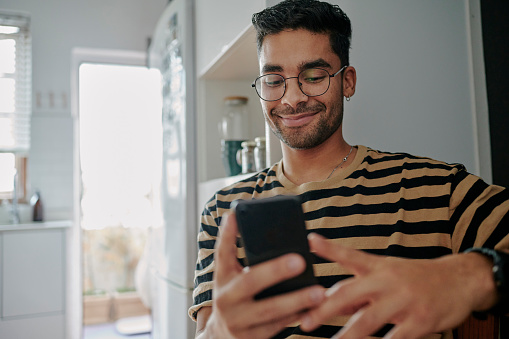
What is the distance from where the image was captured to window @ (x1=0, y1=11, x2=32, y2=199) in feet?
9.58

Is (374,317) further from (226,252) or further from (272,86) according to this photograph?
(272,86)

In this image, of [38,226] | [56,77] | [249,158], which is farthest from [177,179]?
[56,77]

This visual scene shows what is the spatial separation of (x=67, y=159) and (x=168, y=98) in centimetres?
114

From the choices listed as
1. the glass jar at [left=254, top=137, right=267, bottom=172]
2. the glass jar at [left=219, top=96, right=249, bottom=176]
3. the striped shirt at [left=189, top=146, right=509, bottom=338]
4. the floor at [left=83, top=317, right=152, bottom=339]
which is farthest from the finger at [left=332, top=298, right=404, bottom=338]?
the floor at [left=83, top=317, right=152, bottom=339]

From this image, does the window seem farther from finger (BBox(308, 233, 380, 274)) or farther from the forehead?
finger (BBox(308, 233, 380, 274))

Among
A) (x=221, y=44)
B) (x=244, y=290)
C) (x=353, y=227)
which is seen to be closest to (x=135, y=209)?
(x=221, y=44)

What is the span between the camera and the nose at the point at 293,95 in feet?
3.16

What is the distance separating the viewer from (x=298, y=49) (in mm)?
968

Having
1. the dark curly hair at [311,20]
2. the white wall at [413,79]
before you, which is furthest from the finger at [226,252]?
the white wall at [413,79]

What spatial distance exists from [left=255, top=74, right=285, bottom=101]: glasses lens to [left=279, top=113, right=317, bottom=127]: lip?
2.1 inches

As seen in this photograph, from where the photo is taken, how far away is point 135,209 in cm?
344

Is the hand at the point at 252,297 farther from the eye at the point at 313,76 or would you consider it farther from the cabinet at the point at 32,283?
the cabinet at the point at 32,283

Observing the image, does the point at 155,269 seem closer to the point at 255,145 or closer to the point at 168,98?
the point at 168,98

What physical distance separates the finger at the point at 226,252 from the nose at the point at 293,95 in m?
0.55
